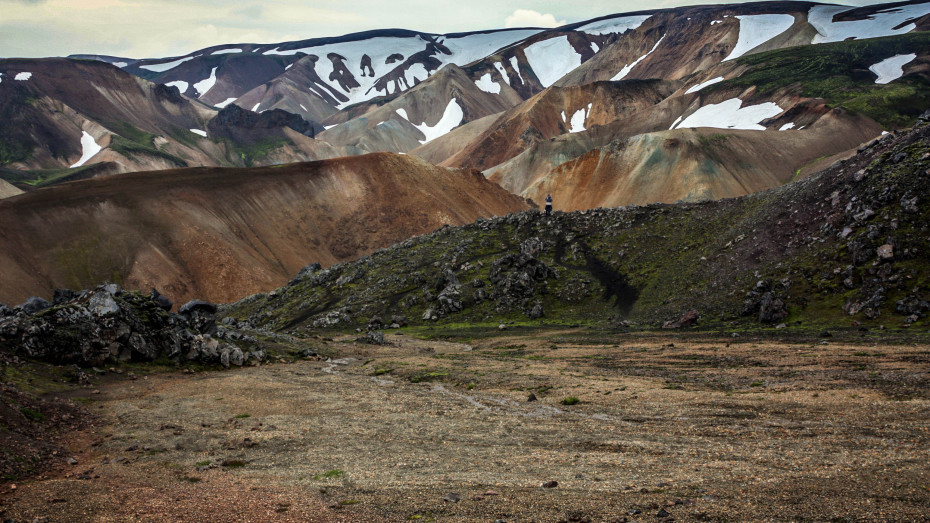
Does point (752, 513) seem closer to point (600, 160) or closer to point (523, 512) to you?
point (523, 512)

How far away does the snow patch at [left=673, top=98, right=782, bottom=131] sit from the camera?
177000 mm

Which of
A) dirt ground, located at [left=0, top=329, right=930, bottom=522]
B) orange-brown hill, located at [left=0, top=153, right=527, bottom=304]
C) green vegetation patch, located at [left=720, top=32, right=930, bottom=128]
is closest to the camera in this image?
dirt ground, located at [left=0, top=329, right=930, bottom=522]

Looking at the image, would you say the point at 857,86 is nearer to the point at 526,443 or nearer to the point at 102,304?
the point at 526,443

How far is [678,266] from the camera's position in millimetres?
62750

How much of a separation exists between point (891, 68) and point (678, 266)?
188 m

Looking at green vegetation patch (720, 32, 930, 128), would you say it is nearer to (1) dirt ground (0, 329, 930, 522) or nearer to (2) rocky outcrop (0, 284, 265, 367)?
(1) dirt ground (0, 329, 930, 522)

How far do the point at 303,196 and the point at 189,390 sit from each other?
306 feet

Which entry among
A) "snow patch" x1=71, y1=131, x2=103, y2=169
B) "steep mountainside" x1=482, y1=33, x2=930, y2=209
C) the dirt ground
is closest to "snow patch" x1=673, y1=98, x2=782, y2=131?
"steep mountainside" x1=482, y1=33, x2=930, y2=209

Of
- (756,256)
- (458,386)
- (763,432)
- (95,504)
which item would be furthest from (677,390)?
(756,256)

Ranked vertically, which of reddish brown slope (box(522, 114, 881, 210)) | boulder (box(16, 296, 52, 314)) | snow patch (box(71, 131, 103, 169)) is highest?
snow patch (box(71, 131, 103, 169))

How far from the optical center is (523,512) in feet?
45.8

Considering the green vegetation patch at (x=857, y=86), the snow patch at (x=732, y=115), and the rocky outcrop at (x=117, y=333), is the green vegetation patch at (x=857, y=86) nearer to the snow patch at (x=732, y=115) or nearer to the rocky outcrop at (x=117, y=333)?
the snow patch at (x=732, y=115)

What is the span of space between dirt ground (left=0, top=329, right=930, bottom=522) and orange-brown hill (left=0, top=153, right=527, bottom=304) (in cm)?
5867

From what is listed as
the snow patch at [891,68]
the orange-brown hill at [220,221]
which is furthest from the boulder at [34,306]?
the snow patch at [891,68]
